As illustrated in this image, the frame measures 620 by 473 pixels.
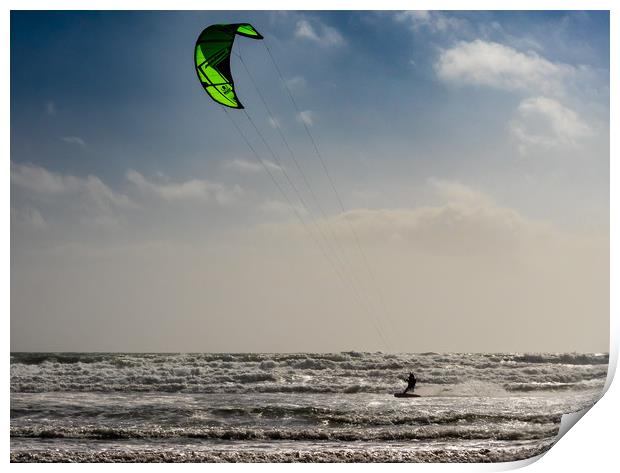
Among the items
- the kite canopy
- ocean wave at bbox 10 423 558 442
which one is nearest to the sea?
ocean wave at bbox 10 423 558 442

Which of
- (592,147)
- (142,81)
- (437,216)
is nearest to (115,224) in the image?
(142,81)

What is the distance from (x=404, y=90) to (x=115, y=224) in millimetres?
1926

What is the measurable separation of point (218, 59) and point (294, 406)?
7.22 ft

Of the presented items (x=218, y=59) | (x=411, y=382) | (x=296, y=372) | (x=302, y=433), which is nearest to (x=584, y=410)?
(x=411, y=382)

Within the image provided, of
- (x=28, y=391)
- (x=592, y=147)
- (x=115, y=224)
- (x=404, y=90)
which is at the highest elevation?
(x=404, y=90)

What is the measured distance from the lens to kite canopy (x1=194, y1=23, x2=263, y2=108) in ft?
13.2

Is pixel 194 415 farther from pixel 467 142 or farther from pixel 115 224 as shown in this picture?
pixel 467 142

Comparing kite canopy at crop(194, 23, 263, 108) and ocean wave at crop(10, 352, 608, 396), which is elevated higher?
kite canopy at crop(194, 23, 263, 108)

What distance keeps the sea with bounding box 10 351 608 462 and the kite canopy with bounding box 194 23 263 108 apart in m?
1.62

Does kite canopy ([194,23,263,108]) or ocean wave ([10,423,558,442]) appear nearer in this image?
kite canopy ([194,23,263,108])

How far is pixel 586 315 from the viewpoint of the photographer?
431cm

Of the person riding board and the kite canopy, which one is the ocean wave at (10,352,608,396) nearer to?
the person riding board

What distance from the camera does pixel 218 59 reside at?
4.09 metres
